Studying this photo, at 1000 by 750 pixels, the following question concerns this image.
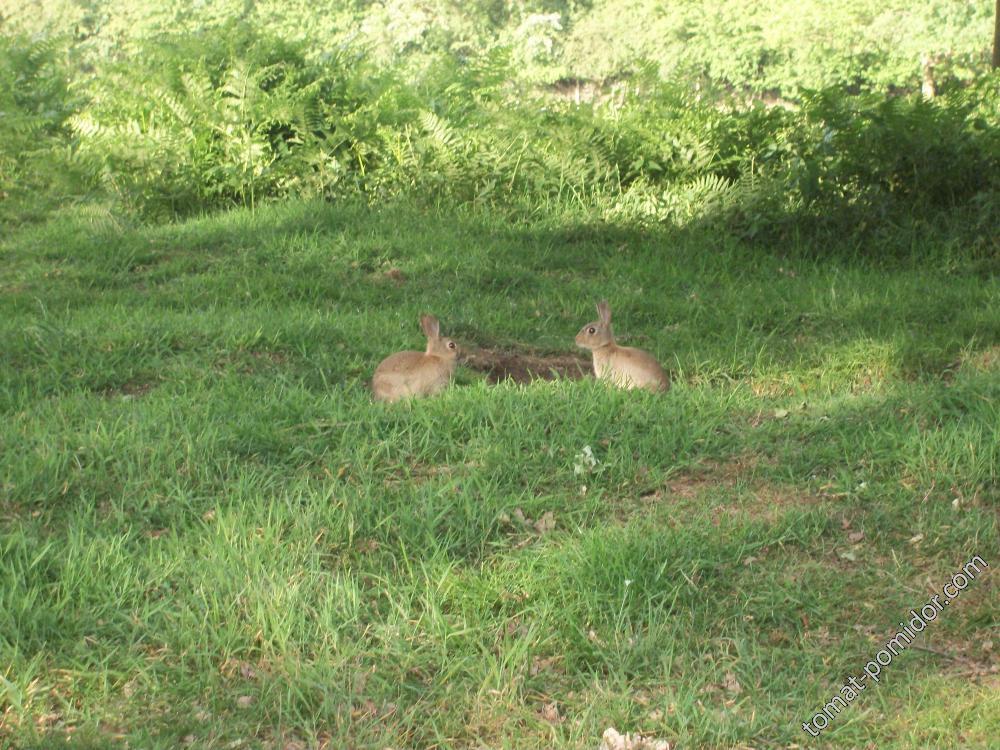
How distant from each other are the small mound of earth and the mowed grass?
259 millimetres

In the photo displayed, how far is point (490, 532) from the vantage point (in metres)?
4.57

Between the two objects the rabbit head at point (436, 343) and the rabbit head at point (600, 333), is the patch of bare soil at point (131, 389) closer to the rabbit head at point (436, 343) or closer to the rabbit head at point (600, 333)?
the rabbit head at point (436, 343)

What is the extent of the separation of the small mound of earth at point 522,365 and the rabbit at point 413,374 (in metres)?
0.52

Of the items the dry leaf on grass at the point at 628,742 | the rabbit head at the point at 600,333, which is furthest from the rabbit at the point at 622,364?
the dry leaf on grass at the point at 628,742

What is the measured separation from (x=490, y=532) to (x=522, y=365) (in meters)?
2.30

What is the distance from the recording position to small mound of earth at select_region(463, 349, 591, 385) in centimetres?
666

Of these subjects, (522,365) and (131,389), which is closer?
(131,389)

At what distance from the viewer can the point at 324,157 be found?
10023 millimetres

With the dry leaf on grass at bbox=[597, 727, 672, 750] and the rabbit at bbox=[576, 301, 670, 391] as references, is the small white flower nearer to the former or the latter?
the rabbit at bbox=[576, 301, 670, 391]

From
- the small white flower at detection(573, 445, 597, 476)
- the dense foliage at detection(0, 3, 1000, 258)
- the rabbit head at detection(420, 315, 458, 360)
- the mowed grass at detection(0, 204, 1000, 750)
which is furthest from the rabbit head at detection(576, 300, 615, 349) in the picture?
the dense foliage at detection(0, 3, 1000, 258)

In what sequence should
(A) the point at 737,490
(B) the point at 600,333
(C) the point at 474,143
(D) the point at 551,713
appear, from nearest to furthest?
(D) the point at 551,713, (A) the point at 737,490, (B) the point at 600,333, (C) the point at 474,143

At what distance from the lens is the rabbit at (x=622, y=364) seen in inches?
235

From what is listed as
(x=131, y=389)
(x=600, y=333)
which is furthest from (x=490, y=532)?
(x=131, y=389)

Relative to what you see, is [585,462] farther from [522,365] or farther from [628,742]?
[522,365]
